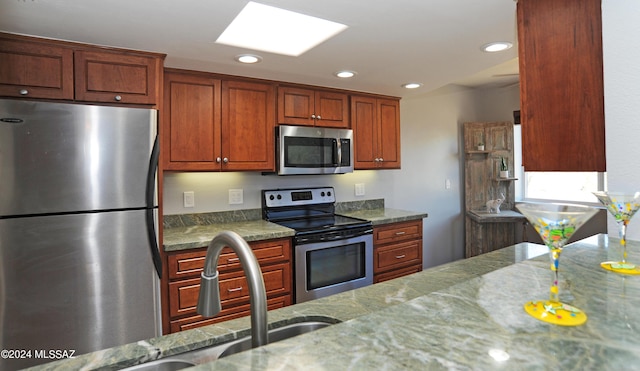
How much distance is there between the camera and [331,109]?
320 cm

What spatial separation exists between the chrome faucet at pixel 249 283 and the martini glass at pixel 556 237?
23.0 inches

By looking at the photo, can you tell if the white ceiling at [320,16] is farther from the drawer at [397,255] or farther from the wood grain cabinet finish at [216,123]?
the drawer at [397,255]

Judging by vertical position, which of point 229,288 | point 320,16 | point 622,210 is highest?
point 320,16

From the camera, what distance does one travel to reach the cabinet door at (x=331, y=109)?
123 inches

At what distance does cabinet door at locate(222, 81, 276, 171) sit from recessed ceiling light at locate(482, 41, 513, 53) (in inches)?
63.2

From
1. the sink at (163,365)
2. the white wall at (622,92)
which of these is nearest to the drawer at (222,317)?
the sink at (163,365)

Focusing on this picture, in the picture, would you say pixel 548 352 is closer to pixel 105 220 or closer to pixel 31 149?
pixel 105 220

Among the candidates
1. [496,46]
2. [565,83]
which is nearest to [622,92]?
[565,83]

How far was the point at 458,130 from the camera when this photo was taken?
462 cm

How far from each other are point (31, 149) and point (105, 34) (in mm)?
709

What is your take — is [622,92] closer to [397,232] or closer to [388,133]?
[397,232]

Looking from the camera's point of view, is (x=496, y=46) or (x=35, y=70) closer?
(x=35, y=70)

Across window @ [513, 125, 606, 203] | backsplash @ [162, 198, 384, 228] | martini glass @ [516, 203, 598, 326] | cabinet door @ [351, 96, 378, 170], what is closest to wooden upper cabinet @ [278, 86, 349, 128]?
cabinet door @ [351, 96, 378, 170]

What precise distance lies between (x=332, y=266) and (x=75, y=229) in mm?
1756
